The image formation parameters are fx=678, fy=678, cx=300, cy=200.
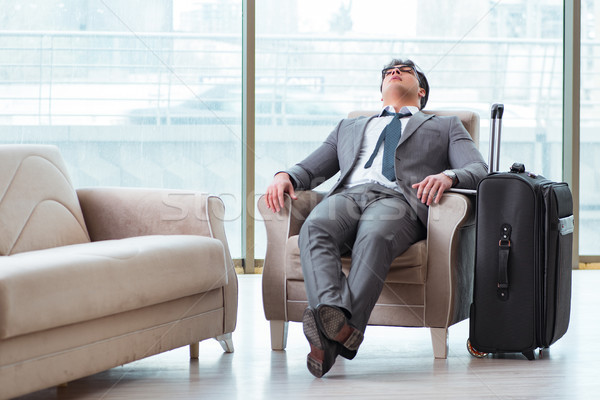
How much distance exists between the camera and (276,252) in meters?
2.36

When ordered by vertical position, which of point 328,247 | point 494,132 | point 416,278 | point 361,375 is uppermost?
point 494,132

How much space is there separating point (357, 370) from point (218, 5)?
2.71 meters

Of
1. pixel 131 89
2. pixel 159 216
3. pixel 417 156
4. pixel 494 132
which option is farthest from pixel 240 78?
pixel 494 132

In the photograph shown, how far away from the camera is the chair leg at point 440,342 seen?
2.23 m

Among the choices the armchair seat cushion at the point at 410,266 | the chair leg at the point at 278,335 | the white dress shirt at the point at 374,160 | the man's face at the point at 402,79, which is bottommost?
the chair leg at the point at 278,335

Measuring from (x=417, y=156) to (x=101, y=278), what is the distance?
126 cm

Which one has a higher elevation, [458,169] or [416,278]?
[458,169]

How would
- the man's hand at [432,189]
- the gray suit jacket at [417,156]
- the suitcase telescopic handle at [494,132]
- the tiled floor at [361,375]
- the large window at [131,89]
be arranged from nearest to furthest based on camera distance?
the tiled floor at [361,375]
the man's hand at [432,189]
the suitcase telescopic handle at [494,132]
the gray suit jacket at [417,156]
the large window at [131,89]

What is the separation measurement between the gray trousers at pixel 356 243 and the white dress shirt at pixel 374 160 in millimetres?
83

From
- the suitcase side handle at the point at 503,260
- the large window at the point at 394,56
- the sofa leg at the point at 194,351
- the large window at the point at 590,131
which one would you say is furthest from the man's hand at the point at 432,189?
the large window at the point at 590,131

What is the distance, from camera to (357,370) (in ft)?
6.94

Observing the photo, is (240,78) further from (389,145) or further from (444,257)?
(444,257)

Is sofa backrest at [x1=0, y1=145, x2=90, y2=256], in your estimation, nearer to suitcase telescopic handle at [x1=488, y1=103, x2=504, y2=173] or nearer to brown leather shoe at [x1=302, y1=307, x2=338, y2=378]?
brown leather shoe at [x1=302, y1=307, x2=338, y2=378]

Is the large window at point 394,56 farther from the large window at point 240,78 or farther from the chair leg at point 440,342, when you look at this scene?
the chair leg at point 440,342
